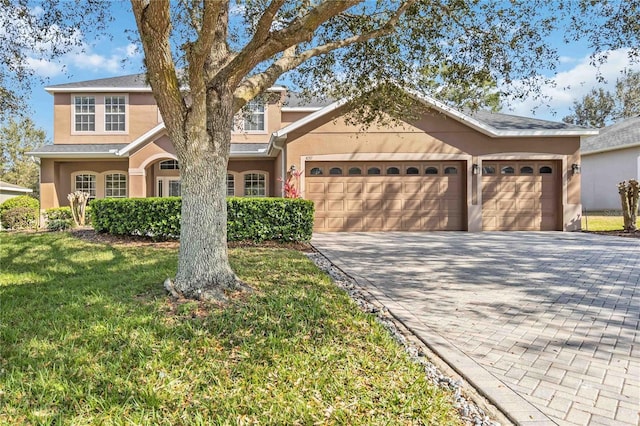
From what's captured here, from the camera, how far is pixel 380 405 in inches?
100

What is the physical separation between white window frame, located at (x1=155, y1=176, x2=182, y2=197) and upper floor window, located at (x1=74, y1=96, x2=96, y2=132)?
392cm

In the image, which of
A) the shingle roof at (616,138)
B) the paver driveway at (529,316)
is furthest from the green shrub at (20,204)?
the shingle roof at (616,138)

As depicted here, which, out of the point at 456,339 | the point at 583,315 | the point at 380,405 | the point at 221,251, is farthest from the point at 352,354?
the point at 583,315

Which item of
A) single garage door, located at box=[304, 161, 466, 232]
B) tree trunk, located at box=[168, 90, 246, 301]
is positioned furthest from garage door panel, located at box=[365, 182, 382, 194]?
tree trunk, located at box=[168, 90, 246, 301]

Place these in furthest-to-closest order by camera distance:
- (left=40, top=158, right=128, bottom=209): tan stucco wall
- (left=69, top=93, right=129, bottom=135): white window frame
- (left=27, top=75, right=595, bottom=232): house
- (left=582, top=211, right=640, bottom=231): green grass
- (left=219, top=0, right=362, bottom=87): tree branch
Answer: (left=69, top=93, right=129, bottom=135): white window frame → (left=40, top=158, right=128, bottom=209): tan stucco wall → (left=582, top=211, right=640, bottom=231): green grass → (left=27, top=75, right=595, bottom=232): house → (left=219, top=0, right=362, bottom=87): tree branch

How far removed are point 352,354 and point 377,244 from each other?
23.9 ft

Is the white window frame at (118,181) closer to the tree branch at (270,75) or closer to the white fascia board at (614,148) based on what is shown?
the tree branch at (270,75)

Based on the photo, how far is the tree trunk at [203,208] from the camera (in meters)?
4.68

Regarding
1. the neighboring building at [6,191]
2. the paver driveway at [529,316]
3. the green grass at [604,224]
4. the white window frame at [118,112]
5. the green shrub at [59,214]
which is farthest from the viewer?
the neighboring building at [6,191]

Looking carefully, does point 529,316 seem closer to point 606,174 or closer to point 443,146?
point 443,146

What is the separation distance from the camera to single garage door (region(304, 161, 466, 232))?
13648mm

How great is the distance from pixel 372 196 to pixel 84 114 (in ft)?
45.4

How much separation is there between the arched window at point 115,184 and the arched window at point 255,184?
5687mm

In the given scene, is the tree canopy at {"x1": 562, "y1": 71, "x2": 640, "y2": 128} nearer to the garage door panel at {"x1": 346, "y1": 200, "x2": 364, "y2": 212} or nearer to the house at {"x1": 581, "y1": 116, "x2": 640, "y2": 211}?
the house at {"x1": 581, "y1": 116, "x2": 640, "y2": 211}
